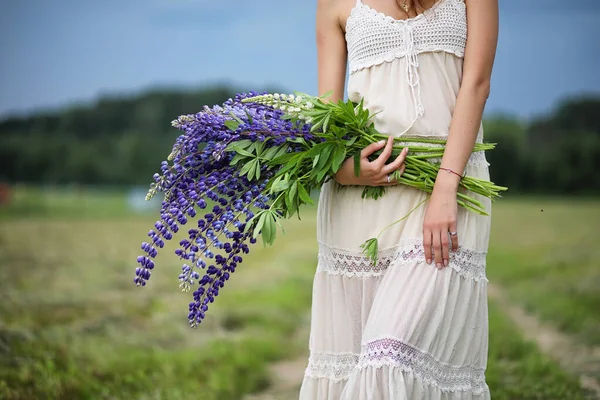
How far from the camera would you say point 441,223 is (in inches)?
89.7

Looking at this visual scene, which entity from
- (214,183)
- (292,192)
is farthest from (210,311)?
(292,192)

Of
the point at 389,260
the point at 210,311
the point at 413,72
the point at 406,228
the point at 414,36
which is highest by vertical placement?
the point at 414,36

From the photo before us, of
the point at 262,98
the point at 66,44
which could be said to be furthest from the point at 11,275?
the point at 262,98

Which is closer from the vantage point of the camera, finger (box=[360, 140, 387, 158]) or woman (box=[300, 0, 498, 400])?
woman (box=[300, 0, 498, 400])

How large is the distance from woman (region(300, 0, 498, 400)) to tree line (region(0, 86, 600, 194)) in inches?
200

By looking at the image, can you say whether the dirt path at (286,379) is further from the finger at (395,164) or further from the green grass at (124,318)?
the finger at (395,164)

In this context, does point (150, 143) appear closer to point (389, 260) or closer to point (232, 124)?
point (232, 124)

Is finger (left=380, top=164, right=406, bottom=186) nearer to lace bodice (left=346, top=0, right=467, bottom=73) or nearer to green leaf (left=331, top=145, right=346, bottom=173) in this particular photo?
green leaf (left=331, top=145, right=346, bottom=173)

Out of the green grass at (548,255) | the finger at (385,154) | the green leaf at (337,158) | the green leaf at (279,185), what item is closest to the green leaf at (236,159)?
the green leaf at (279,185)

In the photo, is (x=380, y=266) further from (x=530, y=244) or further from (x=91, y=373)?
(x=530, y=244)

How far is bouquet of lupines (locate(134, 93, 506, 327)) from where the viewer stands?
92.0 inches

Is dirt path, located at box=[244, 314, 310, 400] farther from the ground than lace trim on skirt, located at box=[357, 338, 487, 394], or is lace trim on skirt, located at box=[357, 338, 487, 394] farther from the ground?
lace trim on skirt, located at box=[357, 338, 487, 394]

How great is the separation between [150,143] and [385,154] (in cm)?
604

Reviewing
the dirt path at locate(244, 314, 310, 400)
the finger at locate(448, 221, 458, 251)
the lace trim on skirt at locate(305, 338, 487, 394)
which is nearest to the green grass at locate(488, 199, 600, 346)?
the dirt path at locate(244, 314, 310, 400)
